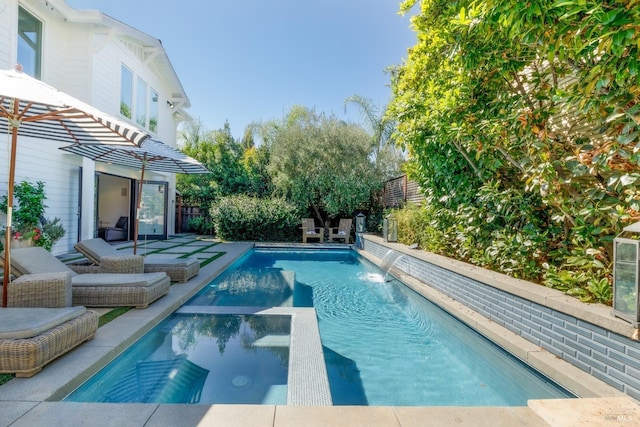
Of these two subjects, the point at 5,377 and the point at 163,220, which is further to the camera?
the point at 163,220

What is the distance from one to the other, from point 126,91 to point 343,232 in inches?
361

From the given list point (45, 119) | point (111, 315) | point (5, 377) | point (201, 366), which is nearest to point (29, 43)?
point (45, 119)

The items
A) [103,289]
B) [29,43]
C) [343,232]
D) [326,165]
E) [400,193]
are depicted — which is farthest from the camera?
[343,232]

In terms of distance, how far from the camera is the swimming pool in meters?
2.78

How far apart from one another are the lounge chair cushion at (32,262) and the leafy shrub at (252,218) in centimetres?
839

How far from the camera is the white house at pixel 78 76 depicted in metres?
7.07

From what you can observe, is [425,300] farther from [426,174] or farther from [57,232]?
[57,232]

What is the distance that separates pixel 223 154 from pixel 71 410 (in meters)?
14.1

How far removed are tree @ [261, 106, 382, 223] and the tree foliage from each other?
6503mm

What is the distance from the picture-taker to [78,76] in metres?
8.43

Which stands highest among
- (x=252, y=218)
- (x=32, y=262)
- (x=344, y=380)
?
(x=252, y=218)

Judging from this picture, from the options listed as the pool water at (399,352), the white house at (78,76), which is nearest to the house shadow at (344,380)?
the pool water at (399,352)

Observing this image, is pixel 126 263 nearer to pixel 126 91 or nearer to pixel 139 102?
pixel 126 91

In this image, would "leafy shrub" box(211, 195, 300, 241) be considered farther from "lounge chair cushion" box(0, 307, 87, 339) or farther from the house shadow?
"lounge chair cushion" box(0, 307, 87, 339)
